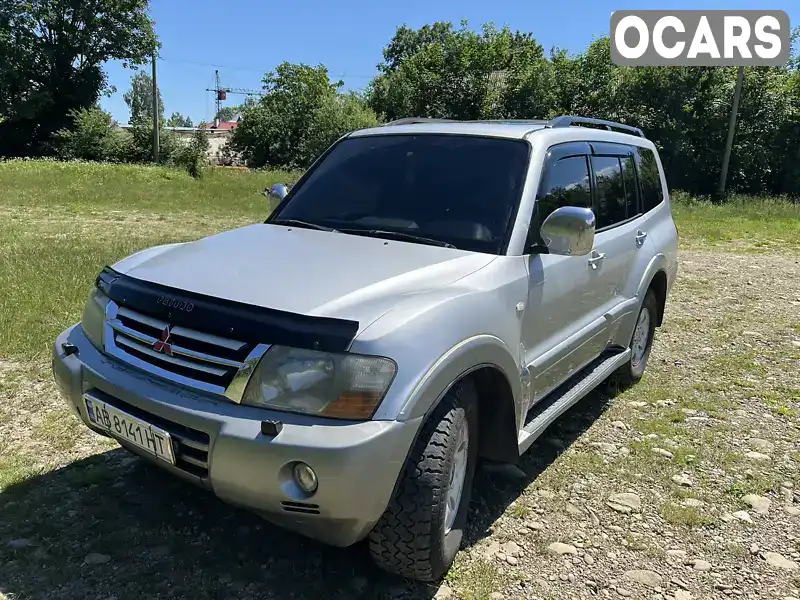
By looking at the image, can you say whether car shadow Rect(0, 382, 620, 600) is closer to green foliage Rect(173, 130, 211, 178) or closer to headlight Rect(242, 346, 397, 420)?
headlight Rect(242, 346, 397, 420)

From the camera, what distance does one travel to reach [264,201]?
18812mm

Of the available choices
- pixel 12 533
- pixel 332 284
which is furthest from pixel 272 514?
pixel 12 533

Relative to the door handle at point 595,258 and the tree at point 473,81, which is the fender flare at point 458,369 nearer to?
the door handle at point 595,258

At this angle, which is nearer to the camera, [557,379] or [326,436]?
[326,436]

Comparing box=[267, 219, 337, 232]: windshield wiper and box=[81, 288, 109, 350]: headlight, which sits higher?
box=[267, 219, 337, 232]: windshield wiper

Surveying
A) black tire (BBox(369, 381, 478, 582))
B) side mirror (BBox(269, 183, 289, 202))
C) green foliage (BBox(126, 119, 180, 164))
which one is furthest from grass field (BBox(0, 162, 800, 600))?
green foliage (BBox(126, 119, 180, 164))

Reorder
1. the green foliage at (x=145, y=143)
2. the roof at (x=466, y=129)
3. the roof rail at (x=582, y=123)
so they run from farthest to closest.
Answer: the green foliage at (x=145, y=143) < the roof rail at (x=582, y=123) < the roof at (x=466, y=129)

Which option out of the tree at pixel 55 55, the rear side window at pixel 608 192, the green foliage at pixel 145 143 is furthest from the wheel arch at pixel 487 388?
the tree at pixel 55 55

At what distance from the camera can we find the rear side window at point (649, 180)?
470 centimetres

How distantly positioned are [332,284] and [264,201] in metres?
17.0

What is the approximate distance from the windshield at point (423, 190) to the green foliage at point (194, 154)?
77.7 feet

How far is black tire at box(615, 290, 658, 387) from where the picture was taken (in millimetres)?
4770

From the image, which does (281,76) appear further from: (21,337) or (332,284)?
(332,284)

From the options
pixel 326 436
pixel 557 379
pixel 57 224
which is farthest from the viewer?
pixel 57 224
